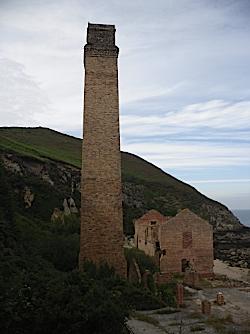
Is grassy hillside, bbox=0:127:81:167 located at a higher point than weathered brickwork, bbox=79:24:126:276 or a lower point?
higher

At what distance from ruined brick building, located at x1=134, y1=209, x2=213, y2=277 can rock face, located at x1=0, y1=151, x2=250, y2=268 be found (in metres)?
10.6

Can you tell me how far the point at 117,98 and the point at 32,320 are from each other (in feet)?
40.2

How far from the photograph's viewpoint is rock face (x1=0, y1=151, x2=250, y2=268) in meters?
44.7

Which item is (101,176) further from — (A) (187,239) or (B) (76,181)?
(B) (76,181)

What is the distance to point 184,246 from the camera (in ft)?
108

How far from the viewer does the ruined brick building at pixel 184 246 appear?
32562mm

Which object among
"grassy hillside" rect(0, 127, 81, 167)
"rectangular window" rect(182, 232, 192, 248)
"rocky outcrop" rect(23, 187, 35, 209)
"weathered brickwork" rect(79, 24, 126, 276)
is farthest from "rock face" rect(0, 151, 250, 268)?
"weathered brickwork" rect(79, 24, 126, 276)

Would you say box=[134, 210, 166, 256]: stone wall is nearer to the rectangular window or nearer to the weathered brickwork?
the rectangular window

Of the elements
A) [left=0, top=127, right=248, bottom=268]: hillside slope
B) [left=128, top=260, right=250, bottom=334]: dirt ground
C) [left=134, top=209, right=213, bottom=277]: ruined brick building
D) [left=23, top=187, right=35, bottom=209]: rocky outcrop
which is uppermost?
[left=0, top=127, right=248, bottom=268]: hillside slope

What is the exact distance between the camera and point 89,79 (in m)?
20.0

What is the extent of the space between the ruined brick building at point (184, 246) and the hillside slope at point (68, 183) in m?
11.6

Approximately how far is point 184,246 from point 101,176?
15056 millimetres

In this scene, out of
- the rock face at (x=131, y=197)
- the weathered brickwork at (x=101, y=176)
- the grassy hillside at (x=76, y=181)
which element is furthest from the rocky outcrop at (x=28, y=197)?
the weathered brickwork at (x=101, y=176)

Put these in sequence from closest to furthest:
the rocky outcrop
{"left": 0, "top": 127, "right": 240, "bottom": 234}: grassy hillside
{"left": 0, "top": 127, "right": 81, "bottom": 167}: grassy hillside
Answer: the rocky outcrop < {"left": 0, "top": 127, "right": 240, "bottom": 234}: grassy hillside < {"left": 0, "top": 127, "right": 81, "bottom": 167}: grassy hillside
